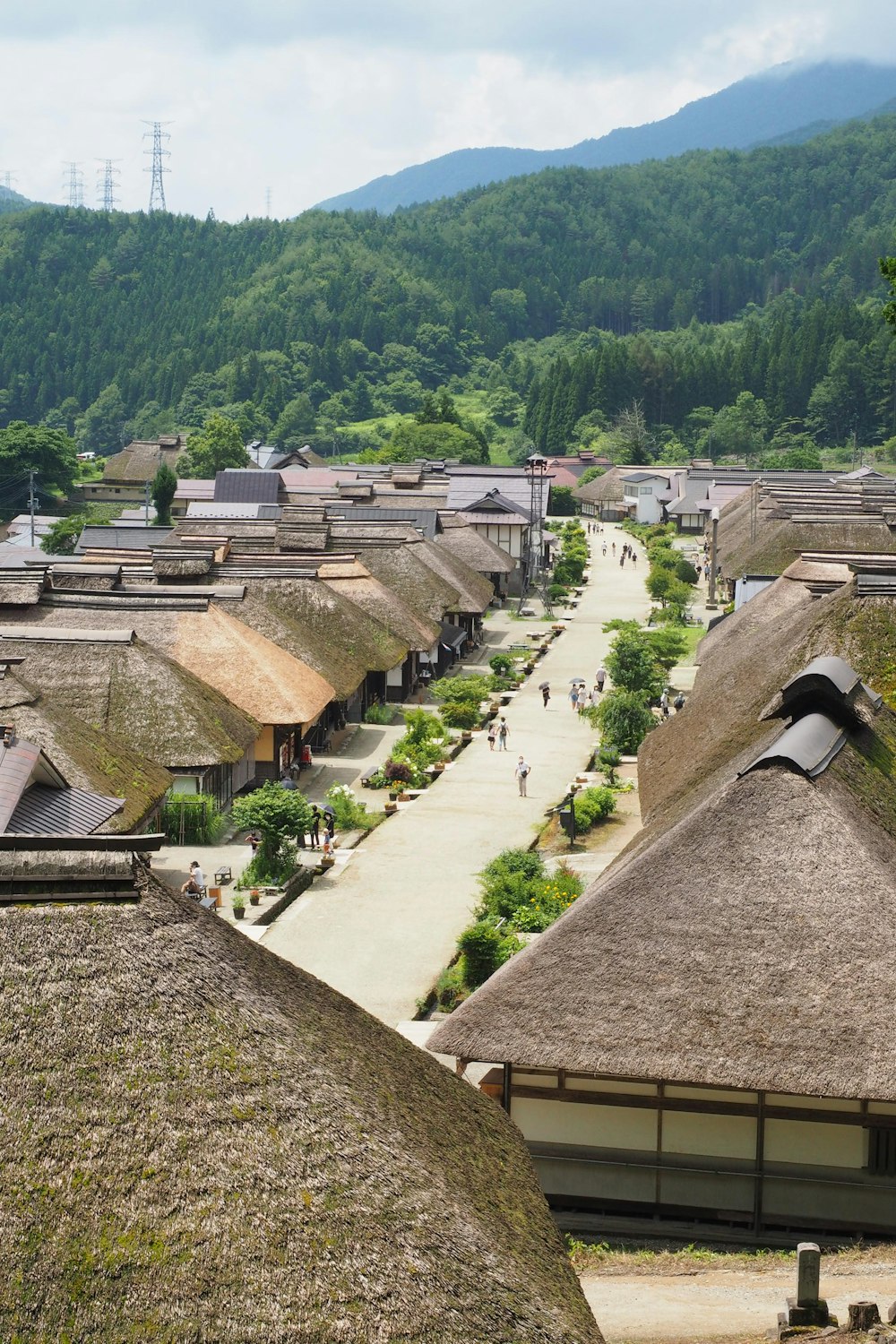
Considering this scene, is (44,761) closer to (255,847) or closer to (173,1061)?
(173,1061)

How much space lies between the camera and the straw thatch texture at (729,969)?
42.0 ft

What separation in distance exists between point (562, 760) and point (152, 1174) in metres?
28.6

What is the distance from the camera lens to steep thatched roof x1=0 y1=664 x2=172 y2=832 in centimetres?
2298

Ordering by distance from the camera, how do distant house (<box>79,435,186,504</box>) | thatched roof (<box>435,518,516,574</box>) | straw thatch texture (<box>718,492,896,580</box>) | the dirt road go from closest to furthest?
the dirt road → straw thatch texture (<box>718,492,896,580</box>) → thatched roof (<box>435,518,516,574</box>) → distant house (<box>79,435,186,504</box>)

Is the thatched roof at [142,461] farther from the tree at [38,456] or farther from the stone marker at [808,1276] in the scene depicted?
the stone marker at [808,1276]

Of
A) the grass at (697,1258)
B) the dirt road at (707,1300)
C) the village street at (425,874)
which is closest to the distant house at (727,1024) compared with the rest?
the grass at (697,1258)

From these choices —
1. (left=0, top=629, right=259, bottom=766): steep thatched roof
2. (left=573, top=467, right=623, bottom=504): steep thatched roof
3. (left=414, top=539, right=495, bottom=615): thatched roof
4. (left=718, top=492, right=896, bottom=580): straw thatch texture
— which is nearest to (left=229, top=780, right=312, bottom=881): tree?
(left=0, top=629, right=259, bottom=766): steep thatched roof

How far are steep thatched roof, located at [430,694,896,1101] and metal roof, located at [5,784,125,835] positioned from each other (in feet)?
12.8

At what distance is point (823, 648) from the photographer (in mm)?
20594

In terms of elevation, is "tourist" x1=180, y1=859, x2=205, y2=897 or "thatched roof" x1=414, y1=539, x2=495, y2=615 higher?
"thatched roof" x1=414, y1=539, x2=495, y2=615

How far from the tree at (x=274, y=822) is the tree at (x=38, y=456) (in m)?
79.8

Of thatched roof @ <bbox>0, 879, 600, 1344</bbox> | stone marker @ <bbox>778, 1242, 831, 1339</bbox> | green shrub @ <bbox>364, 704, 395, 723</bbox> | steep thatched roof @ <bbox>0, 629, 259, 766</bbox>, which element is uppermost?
thatched roof @ <bbox>0, 879, 600, 1344</bbox>

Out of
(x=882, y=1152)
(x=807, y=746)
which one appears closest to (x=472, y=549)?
(x=807, y=746)

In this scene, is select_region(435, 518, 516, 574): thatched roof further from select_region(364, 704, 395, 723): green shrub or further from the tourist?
the tourist
